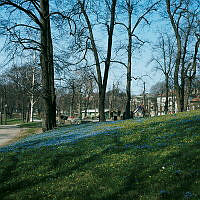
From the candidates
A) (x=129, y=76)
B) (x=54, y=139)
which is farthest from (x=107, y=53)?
(x=54, y=139)

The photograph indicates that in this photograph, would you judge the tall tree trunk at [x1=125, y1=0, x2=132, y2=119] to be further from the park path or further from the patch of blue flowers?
the patch of blue flowers

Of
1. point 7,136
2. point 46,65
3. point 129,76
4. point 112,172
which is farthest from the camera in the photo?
point 129,76

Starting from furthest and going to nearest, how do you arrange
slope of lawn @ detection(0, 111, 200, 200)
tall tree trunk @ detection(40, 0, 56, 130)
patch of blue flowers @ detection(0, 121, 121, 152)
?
tall tree trunk @ detection(40, 0, 56, 130) < patch of blue flowers @ detection(0, 121, 121, 152) < slope of lawn @ detection(0, 111, 200, 200)

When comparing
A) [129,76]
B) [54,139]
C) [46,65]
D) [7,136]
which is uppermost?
[46,65]

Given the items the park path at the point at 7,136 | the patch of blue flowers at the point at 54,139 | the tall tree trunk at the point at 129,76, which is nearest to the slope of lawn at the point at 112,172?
the patch of blue flowers at the point at 54,139

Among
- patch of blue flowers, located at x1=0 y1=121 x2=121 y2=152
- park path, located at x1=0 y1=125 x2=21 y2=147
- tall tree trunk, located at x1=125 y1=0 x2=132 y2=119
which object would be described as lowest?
park path, located at x1=0 y1=125 x2=21 y2=147

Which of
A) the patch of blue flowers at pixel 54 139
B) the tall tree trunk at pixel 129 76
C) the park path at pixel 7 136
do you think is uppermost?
the tall tree trunk at pixel 129 76

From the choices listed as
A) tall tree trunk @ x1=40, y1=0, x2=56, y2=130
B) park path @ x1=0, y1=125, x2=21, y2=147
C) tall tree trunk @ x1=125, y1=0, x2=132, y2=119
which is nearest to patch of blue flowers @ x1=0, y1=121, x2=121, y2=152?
park path @ x1=0, y1=125, x2=21, y2=147

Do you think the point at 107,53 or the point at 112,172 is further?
the point at 107,53

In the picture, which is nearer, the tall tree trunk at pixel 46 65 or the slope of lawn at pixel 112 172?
the slope of lawn at pixel 112 172

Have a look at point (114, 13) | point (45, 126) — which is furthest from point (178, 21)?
point (45, 126)

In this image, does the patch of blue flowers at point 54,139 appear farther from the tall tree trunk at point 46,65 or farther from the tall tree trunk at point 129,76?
the tall tree trunk at point 129,76

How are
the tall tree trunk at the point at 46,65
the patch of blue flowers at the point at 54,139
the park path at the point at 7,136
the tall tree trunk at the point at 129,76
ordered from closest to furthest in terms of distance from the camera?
the patch of blue flowers at the point at 54,139
the park path at the point at 7,136
the tall tree trunk at the point at 46,65
the tall tree trunk at the point at 129,76

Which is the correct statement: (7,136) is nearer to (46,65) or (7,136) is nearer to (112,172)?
(46,65)
